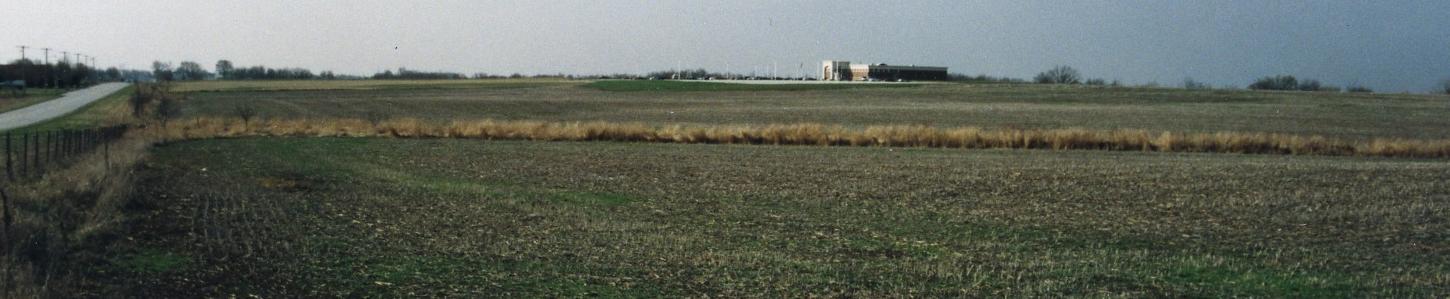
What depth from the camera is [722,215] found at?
14.9m

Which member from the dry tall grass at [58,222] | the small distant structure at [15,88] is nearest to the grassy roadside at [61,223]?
the dry tall grass at [58,222]

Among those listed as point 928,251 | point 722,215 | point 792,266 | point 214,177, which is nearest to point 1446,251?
point 928,251

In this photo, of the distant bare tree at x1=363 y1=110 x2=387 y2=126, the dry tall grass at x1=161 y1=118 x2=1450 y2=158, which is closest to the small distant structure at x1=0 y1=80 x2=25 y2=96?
the distant bare tree at x1=363 y1=110 x2=387 y2=126

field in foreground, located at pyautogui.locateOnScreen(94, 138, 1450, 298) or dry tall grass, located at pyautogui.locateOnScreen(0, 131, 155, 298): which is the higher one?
dry tall grass, located at pyautogui.locateOnScreen(0, 131, 155, 298)

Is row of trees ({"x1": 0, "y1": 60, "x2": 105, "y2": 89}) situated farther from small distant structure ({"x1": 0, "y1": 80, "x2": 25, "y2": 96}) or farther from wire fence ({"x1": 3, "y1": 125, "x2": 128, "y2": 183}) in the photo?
wire fence ({"x1": 3, "y1": 125, "x2": 128, "y2": 183})

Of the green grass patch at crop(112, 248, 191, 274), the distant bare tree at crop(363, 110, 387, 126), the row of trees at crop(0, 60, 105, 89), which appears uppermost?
the row of trees at crop(0, 60, 105, 89)

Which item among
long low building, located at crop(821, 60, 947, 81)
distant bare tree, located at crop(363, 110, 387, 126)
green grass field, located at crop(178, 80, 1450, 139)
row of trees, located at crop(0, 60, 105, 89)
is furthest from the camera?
long low building, located at crop(821, 60, 947, 81)

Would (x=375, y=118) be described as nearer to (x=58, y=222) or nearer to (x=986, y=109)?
→ (x=986, y=109)

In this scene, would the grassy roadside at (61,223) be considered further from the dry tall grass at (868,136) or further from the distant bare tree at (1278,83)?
the distant bare tree at (1278,83)

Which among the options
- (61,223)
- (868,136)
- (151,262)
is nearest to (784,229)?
(151,262)

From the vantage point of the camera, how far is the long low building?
13900 cm

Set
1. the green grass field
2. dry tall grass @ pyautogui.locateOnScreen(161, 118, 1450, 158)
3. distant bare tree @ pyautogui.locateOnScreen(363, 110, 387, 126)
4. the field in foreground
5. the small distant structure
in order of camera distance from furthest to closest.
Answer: the small distant structure, the green grass field, distant bare tree @ pyautogui.locateOnScreen(363, 110, 387, 126), dry tall grass @ pyautogui.locateOnScreen(161, 118, 1450, 158), the field in foreground

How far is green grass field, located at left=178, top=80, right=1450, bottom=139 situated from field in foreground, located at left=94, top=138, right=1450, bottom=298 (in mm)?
22470

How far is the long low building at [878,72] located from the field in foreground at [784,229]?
11602 cm
